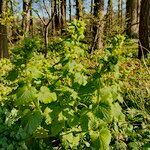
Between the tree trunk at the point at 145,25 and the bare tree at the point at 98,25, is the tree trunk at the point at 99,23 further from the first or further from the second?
the tree trunk at the point at 145,25

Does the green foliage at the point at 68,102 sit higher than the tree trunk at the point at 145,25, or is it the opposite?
the tree trunk at the point at 145,25

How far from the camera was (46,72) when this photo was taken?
14.6ft

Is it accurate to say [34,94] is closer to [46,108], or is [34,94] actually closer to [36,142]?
[46,108]

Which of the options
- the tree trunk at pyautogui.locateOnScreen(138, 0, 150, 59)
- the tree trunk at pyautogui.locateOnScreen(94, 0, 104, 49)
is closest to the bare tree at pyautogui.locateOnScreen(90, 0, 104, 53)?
the tree trunk at pyautogui.locateOnScreen(94, 0, 104, 49)

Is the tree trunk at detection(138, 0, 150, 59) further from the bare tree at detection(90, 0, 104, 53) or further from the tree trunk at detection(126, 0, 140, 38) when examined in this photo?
the tree trunk at detection(126, 0, 140, 38)

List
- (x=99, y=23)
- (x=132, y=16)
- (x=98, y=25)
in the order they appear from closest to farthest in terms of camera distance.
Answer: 1. (x=99, y=23)
2. (x=98, y=25)
3. (x=132, y=16)

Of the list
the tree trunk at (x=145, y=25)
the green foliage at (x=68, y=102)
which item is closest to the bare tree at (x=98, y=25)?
the tree trunk at (x=145, y=25)

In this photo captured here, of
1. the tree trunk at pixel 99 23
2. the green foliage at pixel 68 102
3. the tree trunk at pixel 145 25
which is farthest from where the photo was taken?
the tree trunk at pixel 99 23

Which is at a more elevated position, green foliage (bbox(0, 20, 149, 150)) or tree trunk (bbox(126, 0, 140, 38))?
tree trunk (bbox(126, 0, 140, 38))

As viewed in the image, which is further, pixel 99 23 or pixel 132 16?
pixel 132 16

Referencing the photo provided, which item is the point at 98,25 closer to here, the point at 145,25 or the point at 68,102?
the point at 145,25

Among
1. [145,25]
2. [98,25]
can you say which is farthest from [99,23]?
[145,25]

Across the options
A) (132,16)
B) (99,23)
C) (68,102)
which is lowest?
(68,102)

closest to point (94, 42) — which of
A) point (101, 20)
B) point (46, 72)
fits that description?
point (101, 20)
